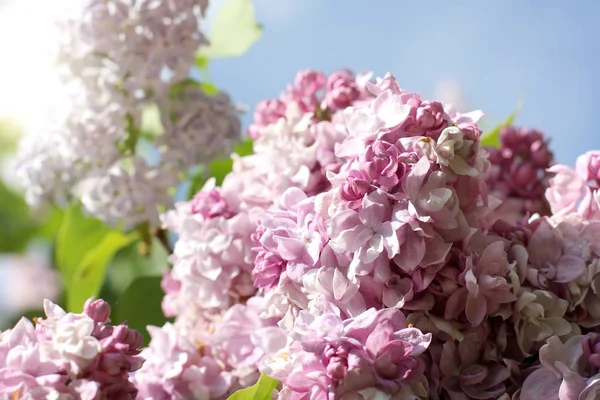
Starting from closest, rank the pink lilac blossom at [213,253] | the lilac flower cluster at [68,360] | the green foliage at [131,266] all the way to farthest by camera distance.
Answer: the lilac flower cluster at [68,360]
the pink lilac blossom at [213,253]
the green foliage at [131,266]

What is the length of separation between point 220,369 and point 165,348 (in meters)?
0.03

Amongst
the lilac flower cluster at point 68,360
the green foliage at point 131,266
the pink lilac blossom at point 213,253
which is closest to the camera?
the lilac flower cluster at point 68,360

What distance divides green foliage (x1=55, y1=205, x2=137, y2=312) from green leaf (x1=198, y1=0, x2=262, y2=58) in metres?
0.20

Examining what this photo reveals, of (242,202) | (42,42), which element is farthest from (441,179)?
(42,42)

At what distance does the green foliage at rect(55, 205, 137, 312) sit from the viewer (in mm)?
741

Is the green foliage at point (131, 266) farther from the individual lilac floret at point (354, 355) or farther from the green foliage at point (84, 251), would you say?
the individual lilac floret at point (354, 355)

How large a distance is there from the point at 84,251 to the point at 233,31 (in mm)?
258

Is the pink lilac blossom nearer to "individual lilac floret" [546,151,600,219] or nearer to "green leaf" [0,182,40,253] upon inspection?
"individual lilac floret" [546,151,600,219]

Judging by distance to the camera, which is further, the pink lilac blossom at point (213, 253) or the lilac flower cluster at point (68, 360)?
the pink lilac blossom at point (213, 253)

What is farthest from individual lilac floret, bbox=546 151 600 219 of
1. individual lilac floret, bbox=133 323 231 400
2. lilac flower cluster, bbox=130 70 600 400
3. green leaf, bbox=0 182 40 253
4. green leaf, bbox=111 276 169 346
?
green leaf, bbox=0 182 40 253

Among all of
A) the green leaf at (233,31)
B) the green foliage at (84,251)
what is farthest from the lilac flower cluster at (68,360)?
the green leaf at (233,31)

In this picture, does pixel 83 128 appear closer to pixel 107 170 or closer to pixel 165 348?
pixel 107 170

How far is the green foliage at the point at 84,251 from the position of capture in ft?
2.43

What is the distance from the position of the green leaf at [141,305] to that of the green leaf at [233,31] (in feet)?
0.85
